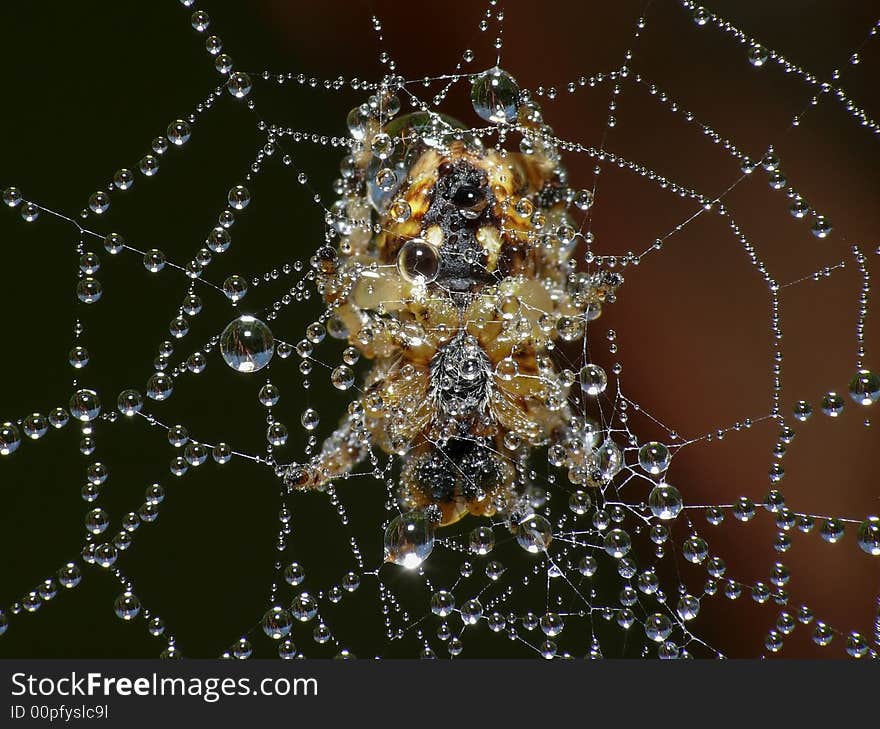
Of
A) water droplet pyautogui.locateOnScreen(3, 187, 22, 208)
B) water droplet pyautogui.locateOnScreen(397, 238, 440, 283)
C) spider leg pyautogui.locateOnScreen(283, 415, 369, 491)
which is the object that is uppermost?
water droplet pyautogui.locateOnScreen(3, 187, 22, 208)

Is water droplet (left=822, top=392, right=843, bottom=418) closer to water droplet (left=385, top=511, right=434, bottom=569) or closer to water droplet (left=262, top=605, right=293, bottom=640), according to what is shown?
water droplet (left=385, top=511, right=434, bottom=569)

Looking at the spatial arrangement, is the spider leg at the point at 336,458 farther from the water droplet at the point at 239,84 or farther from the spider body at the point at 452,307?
the water droplet at the point at 239,84

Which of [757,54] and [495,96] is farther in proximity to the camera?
[757,54]

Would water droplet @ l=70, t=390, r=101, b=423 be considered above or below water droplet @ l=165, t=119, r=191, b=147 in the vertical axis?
below

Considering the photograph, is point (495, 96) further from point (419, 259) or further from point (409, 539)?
point (409, 539)

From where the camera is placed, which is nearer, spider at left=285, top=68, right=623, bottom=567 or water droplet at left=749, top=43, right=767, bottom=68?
spider at left=285, top=68, right=623, bottom=567

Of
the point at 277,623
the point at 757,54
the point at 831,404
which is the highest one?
A: the point at 757,54

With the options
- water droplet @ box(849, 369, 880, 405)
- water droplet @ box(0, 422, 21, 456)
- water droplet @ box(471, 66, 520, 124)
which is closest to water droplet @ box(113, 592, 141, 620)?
water droplet @ box(0, 422, 21, 456)

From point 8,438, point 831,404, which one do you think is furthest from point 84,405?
point 831,404
